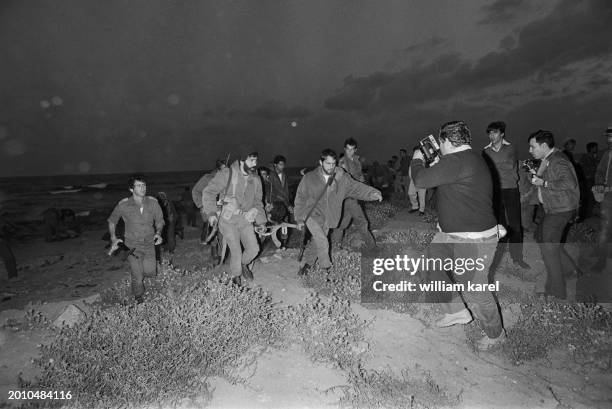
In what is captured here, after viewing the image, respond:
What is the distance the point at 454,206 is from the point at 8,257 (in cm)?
1161

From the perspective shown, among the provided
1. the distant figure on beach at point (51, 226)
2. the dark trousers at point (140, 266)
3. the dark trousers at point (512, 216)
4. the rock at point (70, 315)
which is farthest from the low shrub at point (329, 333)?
the distant figure on beach at point (51, 226)

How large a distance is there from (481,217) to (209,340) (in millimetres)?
3371

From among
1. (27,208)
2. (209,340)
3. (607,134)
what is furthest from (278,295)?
(27,208)

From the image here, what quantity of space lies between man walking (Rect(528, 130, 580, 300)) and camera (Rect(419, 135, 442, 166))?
8.01ft

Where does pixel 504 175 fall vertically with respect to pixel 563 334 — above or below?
above

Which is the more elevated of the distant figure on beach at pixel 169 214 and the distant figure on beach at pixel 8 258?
the distant figure on beach at pixel 169 214

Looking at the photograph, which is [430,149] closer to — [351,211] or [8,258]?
[351,211]

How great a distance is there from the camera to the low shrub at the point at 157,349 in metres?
3.28

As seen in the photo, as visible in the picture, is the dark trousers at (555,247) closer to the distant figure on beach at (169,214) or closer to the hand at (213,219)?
the hand at (213,219)

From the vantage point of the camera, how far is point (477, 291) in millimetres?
3891

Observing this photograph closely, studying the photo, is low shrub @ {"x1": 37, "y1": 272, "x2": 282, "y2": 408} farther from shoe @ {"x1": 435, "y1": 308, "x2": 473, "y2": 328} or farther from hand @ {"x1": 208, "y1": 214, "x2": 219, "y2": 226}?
shoe @ {"x1": 435, "y1": 308, "x2": 473, "y2": 328}

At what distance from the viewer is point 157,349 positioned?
3.65 m

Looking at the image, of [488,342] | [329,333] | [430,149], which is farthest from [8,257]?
[488,342]

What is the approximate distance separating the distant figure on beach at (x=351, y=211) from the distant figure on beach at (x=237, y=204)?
7.66 feet
